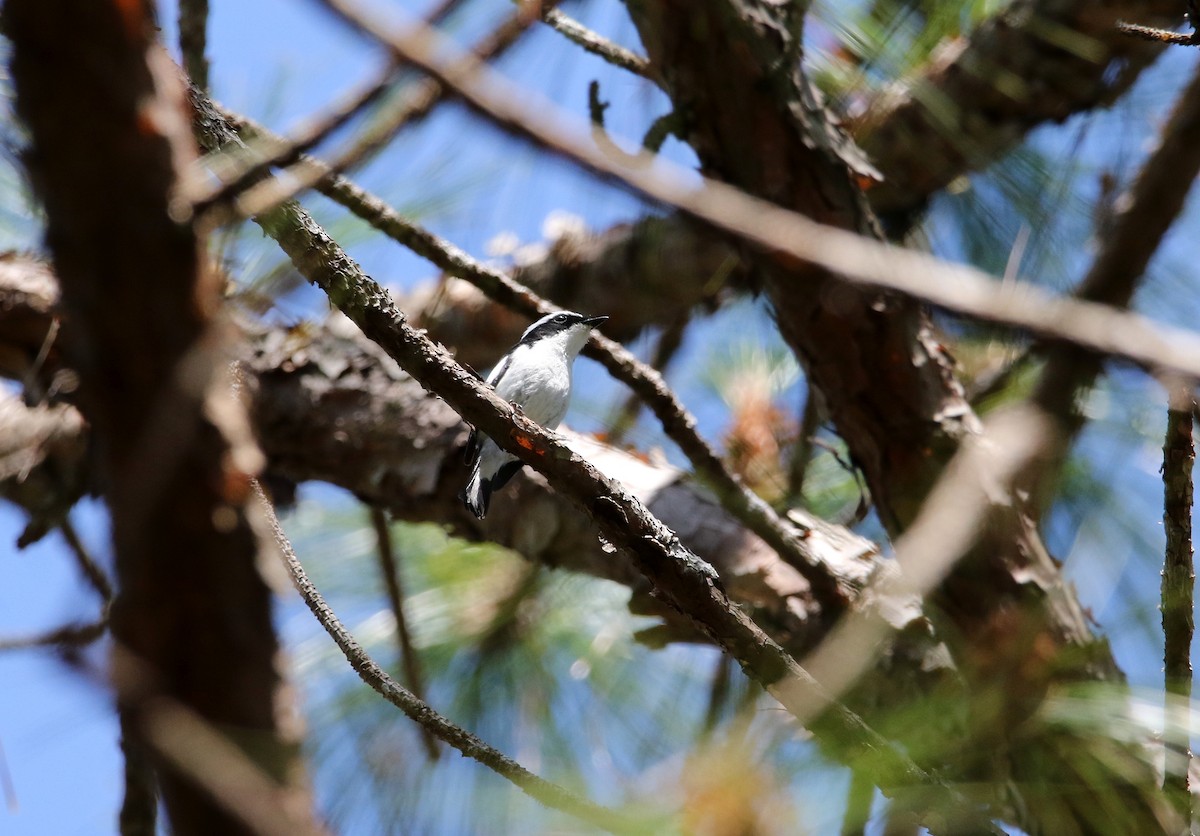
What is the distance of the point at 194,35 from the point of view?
2.82 meters

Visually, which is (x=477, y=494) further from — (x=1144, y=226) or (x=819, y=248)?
(x=819, y=248)

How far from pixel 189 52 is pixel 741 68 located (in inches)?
66.7

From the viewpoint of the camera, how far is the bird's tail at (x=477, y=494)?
3.65 metres

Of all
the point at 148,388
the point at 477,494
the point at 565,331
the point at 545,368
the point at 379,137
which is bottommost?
the point at 477,494

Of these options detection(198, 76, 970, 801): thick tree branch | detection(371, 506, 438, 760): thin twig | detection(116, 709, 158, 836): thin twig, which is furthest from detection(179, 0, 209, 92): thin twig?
detection(116, 709, 158, 836): thin twig

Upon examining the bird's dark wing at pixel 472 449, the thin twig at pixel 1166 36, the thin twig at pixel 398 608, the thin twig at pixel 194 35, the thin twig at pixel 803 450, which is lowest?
the thin twig at pixel 398 608

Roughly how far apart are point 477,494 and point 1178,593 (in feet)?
8.00

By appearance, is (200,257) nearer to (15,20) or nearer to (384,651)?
(15,20)

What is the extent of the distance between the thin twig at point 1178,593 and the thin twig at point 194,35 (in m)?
2.55

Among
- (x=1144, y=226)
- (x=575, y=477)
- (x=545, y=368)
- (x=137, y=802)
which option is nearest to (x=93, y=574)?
(x=137, y=802)

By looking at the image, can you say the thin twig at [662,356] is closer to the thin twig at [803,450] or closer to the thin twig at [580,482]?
the thin twig at [803,450]

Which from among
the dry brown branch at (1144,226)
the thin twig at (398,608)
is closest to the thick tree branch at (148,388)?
the dry brown branch at (1144,226)

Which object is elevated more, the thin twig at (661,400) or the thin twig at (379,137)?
the thin twig at (379,137)

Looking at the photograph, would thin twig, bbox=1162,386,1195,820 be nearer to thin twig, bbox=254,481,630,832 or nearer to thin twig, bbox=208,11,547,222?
thin twig, bbox=254,481,630,832
